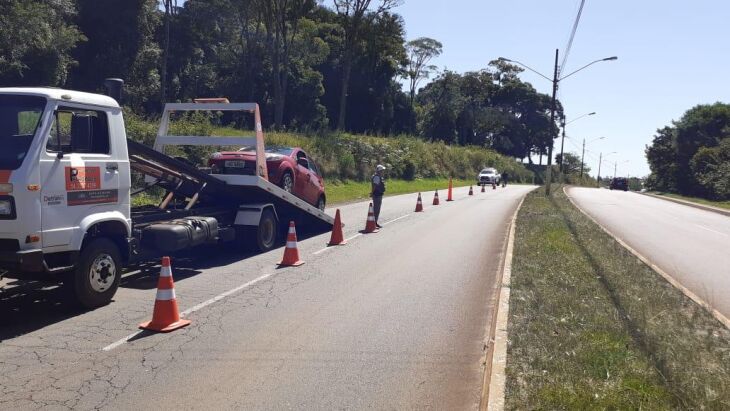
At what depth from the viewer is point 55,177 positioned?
695 cm

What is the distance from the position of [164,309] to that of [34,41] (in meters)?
24.0

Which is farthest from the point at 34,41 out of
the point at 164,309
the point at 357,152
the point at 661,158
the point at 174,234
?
the point at 661,158

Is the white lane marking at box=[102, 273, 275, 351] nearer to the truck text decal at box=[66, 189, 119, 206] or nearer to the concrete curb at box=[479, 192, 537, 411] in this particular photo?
the truck text decal at box=[66, 189, 119, 206]

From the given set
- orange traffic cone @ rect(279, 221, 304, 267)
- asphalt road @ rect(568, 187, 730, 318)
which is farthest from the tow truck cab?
asphalt road @ rect(568, 187, 730, 318)

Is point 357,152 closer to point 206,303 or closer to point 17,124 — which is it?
point 206,303

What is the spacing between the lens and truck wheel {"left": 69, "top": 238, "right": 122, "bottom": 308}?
734 cm

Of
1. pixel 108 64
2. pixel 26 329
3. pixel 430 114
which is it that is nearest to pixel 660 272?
pixel 26 329

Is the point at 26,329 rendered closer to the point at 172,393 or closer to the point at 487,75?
the point at 172,393

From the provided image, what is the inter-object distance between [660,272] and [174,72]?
41.5m

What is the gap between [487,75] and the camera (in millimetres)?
98312

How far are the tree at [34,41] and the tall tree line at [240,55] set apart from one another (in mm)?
51

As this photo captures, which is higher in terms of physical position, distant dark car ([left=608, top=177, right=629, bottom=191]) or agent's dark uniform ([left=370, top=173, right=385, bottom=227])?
agent's dark uniform ([left=370, top=173, right=385, bottom=227])

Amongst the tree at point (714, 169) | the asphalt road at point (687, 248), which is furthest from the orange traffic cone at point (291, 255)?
the tree at point (714, 169)

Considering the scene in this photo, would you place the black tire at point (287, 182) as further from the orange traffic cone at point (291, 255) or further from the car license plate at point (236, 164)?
the orange traffic cone at point (291, 255)
